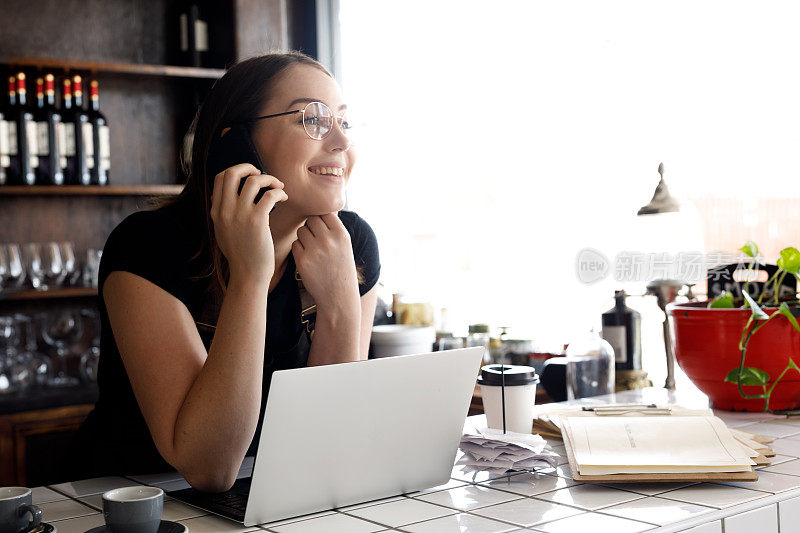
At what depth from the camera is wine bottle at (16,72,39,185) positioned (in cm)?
285

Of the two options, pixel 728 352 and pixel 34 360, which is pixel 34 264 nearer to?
pixel 34 360

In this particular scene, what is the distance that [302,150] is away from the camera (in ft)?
4.85

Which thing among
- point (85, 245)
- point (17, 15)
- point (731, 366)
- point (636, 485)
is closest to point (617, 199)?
point (731, 366)

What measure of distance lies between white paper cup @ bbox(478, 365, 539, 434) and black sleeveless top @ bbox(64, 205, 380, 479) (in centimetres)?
40

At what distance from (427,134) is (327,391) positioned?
2444mm

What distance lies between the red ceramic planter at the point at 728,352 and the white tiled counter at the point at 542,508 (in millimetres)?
397

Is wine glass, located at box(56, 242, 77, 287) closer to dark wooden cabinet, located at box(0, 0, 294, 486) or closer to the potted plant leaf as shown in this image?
dark wooden cabinet, located at box(0, 0, 294, 486)

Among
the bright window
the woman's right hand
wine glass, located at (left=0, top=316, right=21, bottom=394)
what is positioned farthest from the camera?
wine glass, located at (left=0, top=316, right=21, bottom=394)

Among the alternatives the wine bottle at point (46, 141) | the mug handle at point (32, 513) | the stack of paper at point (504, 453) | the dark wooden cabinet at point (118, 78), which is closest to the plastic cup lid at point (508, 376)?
the stack of paper at point (504, 453)

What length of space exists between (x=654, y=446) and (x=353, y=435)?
45 centimetres

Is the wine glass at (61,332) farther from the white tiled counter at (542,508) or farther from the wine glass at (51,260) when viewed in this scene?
Result: the white tiled counter at (542,508)

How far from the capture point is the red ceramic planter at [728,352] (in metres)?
1.56

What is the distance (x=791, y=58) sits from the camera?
6.84 ft

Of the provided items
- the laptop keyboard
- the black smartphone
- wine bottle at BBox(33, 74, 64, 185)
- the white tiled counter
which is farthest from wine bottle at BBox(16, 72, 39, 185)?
the laptop keyboard
